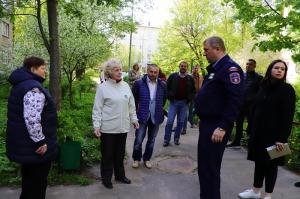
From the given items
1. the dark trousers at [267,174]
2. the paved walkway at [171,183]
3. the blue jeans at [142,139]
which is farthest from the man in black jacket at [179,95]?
the dark trousers at [267,174]

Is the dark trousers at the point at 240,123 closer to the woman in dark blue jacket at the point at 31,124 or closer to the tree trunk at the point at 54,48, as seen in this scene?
the tree trunk at the point at 54,48

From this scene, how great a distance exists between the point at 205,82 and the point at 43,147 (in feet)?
6.34

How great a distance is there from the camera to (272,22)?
9641 mm

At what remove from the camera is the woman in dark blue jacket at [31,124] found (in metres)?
3.76

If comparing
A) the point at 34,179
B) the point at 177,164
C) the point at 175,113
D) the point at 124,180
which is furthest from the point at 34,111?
the point at 175,113

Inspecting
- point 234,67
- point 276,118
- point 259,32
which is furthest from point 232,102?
point 259,32

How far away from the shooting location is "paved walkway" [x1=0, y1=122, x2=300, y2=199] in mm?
5258

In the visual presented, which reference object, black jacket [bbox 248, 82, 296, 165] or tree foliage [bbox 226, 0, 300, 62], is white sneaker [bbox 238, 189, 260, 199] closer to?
black jacket [bbox 248, 82, 296, 165]

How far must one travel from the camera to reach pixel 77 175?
591cm

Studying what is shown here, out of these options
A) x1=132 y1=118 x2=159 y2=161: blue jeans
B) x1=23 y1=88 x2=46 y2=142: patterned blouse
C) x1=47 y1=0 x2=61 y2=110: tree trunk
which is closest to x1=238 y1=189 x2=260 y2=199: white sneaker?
x1=132 y1=118 x2=159 y2=161: blue jeans

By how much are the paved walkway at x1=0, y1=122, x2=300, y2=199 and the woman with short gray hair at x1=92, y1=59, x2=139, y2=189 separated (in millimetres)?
379

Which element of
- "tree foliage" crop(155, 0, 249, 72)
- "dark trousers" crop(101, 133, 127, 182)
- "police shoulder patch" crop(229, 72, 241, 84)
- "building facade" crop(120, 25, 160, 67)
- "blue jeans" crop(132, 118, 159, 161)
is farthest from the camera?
"building facade" crop(120, 25, 160, 67)

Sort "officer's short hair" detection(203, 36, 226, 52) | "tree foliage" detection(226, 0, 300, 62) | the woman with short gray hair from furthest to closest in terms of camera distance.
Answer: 1. "tree foliage" detection(226, 0, 300, 62)
2. the woman with short gray hair
3. "officer's short hair" detection(203, 36, 226, 52)

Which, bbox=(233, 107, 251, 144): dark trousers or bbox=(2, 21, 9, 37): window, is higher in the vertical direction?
bbox=(2, 21, 9, 37): window
